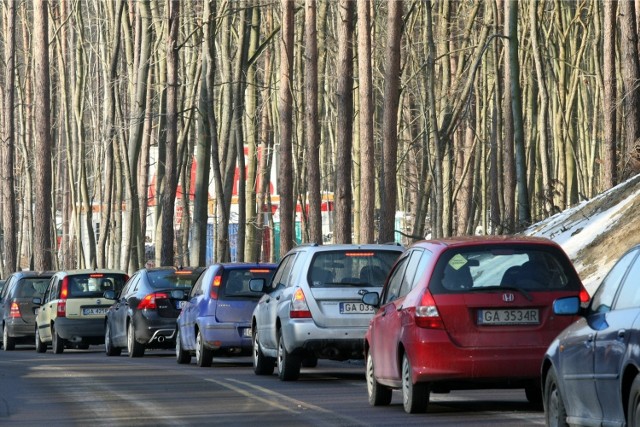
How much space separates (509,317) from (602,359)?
385 cm

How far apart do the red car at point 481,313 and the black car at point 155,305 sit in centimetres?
1223

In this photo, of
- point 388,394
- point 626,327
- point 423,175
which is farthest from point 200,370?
point 423,175

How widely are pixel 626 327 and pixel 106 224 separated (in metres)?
48.0

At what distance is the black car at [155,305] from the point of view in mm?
25812


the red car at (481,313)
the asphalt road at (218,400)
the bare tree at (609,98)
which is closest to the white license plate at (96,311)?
the asphalt road at (218,400)

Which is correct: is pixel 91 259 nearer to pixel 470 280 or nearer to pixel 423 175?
pixel 423 175

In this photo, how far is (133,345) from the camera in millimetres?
26344

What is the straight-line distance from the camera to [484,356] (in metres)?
13.1

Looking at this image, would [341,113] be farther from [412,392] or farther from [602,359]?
[602,359]

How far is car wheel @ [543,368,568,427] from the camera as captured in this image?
10.5m

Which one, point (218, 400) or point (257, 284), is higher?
point (257, 284)

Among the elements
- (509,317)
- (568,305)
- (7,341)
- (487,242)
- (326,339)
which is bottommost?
(7,341)

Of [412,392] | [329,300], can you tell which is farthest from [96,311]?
[412,392]

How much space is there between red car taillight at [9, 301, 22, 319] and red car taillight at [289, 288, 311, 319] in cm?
1574
